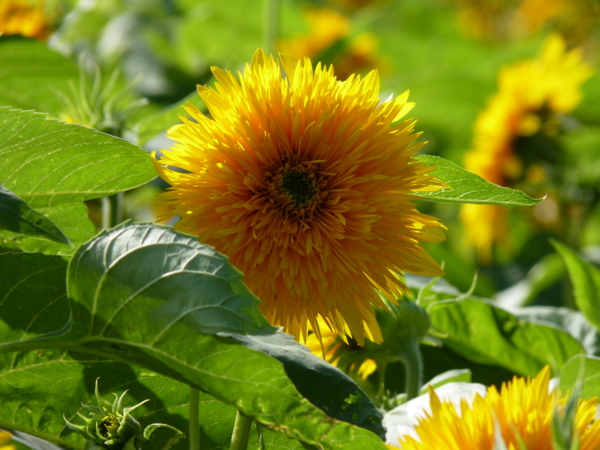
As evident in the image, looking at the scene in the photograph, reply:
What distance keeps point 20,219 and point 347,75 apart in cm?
152

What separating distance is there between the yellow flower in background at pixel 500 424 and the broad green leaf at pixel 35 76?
68cm

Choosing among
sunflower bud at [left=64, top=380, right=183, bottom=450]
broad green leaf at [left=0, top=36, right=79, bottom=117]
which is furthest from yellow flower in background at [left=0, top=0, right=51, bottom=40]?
sunflower bud at [left=64, top=380, right=183, bottom=450]

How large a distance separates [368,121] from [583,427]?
0.25 metres

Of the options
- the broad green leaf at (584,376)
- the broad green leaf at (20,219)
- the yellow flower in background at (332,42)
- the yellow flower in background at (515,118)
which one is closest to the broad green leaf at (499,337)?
the broad green leaf at (584,376)

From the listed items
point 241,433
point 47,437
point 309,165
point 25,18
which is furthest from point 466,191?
point 25,18

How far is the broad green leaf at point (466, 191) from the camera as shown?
1.76 ft

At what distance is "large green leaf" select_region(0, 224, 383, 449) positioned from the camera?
16.0 inches

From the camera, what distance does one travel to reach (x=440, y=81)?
1.60 m

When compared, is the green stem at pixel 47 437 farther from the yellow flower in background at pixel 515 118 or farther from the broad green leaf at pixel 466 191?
the yellow flower in background at pixel 515 118

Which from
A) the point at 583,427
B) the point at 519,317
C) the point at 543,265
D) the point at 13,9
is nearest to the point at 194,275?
the point at 583,427

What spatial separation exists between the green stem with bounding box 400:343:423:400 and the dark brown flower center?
17cm

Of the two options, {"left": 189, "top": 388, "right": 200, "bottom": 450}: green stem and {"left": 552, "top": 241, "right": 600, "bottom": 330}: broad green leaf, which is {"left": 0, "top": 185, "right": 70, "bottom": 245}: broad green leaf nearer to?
{"left": 189, "top": 388, "right": 200, "bottom": 450}: green stem

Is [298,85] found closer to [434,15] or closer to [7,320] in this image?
[7,320]

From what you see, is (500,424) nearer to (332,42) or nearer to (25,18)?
(25,18)
